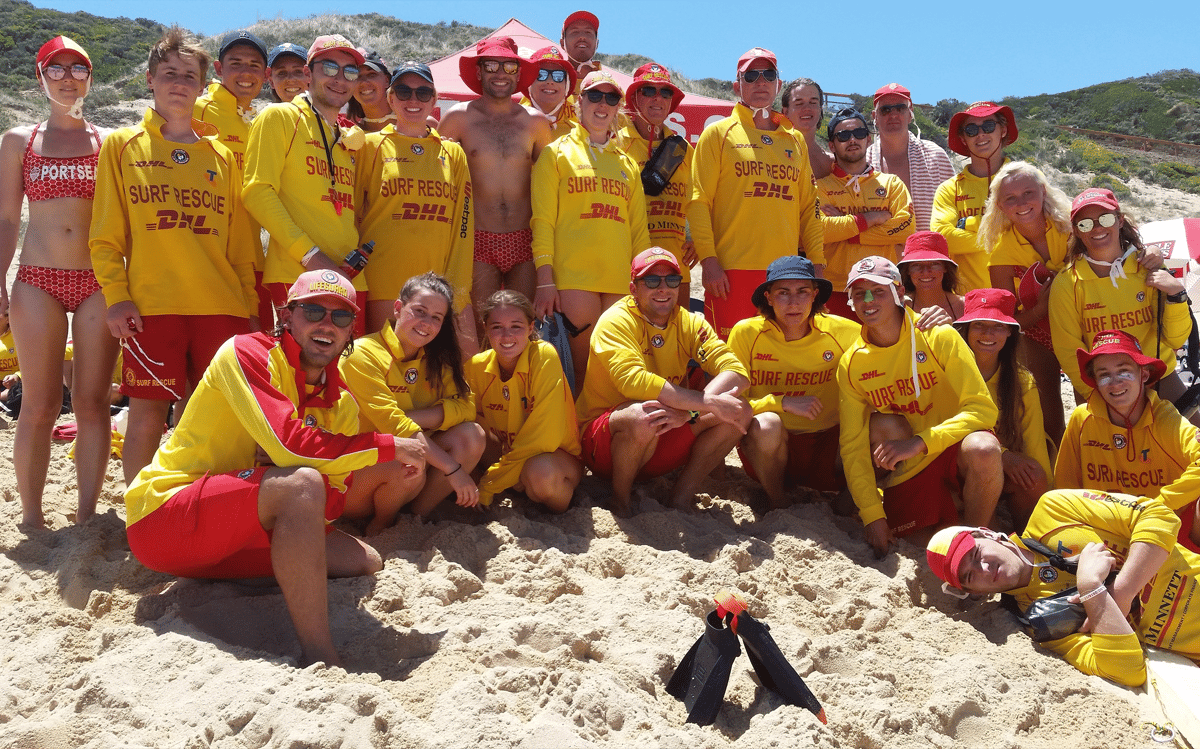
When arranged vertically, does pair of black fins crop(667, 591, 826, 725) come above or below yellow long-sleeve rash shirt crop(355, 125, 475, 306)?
below

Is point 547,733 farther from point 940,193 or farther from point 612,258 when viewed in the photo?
point 940,193

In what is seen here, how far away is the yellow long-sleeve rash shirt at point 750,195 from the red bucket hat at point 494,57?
3.91 ft

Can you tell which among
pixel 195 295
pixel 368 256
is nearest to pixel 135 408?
pixel 195 295

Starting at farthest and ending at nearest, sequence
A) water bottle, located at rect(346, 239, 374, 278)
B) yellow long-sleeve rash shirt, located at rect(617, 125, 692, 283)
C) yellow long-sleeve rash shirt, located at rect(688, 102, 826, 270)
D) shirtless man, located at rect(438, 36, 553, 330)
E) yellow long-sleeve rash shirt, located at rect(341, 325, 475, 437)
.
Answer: yellow long-sleeve rash shirt, located at rect(617, 125, 692, 283) → yellow long-sleeve rash shirt, located at rect(688, 102, 826, 270) → shirtless man, located at rect(438, 36, 553, 330) → water bottle, located at rect(346, 239, 374, 278) → yellow long-sleeve rash shirt, located at rect(341, 325, 475, 437)

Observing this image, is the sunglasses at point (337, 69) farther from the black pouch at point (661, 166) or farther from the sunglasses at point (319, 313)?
the black pouch at point (661, 166)

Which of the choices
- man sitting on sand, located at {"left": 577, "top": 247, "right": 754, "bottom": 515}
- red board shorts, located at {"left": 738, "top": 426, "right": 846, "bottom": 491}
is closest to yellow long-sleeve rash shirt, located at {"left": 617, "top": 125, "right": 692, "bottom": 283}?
man sitting on sand, located at {"left": 577, "top": 247, "right": 754, "bottom": 515}

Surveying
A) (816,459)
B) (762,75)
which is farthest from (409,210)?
(816,459)

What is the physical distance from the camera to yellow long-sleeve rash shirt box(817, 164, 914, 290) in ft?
20.1

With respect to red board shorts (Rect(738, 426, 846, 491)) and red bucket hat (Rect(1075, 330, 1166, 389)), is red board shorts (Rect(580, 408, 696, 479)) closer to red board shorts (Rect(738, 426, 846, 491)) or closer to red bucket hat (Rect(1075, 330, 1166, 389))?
red board shorts (Rect(738, 426, 846, 491))

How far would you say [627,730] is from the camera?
285 cm

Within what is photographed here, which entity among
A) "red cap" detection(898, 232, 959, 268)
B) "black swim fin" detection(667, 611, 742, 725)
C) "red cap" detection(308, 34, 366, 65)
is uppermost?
"red cap" detection(308, 34, 366, 65)

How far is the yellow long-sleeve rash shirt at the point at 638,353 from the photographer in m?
4.75

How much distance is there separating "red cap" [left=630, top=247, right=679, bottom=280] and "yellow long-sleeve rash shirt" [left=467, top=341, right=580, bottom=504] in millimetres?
623

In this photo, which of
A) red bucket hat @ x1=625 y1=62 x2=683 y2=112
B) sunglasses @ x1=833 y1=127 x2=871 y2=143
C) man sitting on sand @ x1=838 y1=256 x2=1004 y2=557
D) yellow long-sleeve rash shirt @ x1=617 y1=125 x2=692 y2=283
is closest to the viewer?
man sitting on sand @ x1=838 y1=256 x2=1004 y2=557
